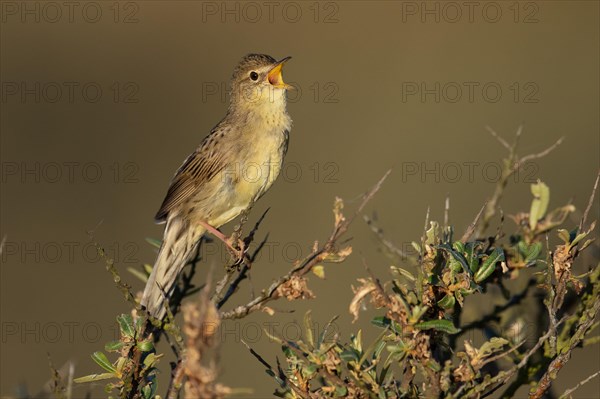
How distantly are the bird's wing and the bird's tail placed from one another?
109 millimetres

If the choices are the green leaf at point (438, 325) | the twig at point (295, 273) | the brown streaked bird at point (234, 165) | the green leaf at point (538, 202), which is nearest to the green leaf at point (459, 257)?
the green leaf at point (438, 325)

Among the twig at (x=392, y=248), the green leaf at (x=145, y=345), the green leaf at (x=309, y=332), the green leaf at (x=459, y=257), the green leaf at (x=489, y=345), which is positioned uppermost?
the twig at (x=392, y=248)

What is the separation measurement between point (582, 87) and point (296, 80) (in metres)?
3.48

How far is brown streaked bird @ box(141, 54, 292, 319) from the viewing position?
4801mm

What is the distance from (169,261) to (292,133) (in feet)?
17.2

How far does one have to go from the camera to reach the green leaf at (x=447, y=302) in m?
2.54

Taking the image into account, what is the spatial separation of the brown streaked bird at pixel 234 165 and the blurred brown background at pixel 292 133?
1248 mm

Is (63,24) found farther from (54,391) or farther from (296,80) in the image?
(54,391)

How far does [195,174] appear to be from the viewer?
16.6 ft

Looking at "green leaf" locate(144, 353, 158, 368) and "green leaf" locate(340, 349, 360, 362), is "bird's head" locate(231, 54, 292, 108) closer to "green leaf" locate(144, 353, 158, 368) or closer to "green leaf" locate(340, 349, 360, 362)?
"green leaf" locate(144, 353, 158, 368)

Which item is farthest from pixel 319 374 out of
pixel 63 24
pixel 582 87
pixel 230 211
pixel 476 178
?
pixel 63 24

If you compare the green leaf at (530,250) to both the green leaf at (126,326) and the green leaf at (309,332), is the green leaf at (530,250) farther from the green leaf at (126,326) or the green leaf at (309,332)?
the green leaf at (126,326)

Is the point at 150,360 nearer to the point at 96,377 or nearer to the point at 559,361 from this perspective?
the point at 96,377

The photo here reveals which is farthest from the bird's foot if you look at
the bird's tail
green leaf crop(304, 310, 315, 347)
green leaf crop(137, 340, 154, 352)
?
green leaf crop(304, 310, 315, 347)
